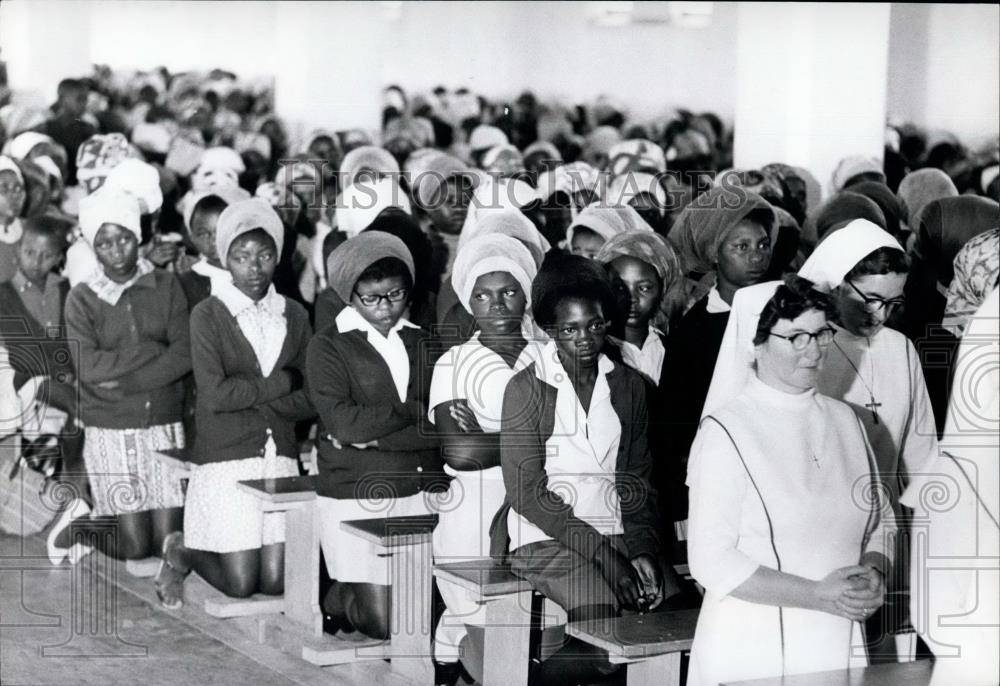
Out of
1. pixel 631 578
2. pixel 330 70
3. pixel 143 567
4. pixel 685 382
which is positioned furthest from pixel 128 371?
pixel 330 70

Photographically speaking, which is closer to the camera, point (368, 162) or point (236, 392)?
point (236, 392)

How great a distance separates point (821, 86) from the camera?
28.2 feet

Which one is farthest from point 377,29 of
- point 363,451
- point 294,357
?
point 363,451

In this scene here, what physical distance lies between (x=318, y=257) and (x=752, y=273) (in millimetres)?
2973

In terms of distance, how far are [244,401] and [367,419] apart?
2.54 feet

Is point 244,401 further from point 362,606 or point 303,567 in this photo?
point 362,606

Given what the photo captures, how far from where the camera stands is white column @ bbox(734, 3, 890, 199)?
854cm

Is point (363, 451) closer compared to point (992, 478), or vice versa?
point (992, 478)

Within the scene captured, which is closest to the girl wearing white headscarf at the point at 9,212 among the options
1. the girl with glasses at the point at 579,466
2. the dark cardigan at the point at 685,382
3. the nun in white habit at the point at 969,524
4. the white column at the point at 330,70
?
the dark cardigan at the point at 685,382

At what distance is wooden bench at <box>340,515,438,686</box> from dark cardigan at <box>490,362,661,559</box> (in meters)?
0.59

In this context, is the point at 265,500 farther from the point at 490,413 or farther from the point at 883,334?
the point at 883,334

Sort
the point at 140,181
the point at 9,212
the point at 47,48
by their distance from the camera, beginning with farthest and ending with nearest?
the point at 47,48
the point at 9,212
the point at 140,181

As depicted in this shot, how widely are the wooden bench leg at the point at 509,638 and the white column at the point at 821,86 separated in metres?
5.06

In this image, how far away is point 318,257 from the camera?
7.26m
